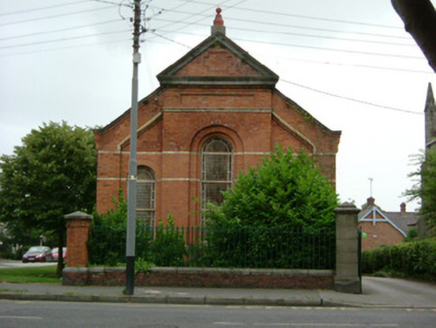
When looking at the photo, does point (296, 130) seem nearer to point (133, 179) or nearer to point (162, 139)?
point (162, 139)

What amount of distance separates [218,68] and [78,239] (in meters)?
9.95

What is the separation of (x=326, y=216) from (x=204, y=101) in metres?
8.62

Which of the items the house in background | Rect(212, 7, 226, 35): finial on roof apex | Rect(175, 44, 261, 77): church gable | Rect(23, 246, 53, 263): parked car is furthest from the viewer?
the house in background

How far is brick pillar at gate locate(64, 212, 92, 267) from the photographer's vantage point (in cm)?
1744

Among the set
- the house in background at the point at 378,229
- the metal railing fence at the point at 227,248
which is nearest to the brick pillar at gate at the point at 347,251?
the metal railing fence at the point at 227,248

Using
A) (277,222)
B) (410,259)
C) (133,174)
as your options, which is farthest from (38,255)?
(133,174)

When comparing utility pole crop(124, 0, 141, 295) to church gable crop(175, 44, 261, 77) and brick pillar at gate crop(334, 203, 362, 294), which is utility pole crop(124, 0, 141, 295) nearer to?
brick pillar at gate crop(334, 203, 362, 294)

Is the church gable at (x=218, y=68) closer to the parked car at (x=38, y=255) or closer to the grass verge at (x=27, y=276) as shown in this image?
the grass verge at (x=27, y=276)

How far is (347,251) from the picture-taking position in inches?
657

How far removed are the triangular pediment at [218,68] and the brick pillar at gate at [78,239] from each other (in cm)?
821

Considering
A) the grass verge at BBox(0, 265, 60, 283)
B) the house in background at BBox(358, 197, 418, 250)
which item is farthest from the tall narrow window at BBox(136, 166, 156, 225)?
the house in background at BBox(358, 197, 418, 250)

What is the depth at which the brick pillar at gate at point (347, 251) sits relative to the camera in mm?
16570

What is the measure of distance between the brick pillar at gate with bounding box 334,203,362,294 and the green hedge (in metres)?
6.11

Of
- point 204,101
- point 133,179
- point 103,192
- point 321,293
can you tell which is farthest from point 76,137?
point 321,293
